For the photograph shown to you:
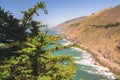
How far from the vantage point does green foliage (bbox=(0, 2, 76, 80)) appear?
11.0 meters

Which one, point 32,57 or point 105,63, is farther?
point 105,63

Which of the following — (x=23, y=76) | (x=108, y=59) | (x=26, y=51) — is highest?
(x=26, y=51)

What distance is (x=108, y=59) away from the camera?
512 feet

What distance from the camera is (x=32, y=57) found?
11.2m

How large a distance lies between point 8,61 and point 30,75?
3.16 feet

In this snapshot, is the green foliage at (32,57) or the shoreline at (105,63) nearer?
the green foliage at (32,57)

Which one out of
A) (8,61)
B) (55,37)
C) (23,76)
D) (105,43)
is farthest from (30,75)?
(105,43)

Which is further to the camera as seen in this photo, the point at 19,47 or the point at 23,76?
the point at 19,47

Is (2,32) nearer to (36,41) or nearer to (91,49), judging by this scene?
(36,41)

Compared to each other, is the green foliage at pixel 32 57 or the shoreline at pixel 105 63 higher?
the green foliage at pixel 32 57

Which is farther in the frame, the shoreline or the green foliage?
the shoreline

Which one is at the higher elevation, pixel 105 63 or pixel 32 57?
pixel 32 57

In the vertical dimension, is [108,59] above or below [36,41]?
below

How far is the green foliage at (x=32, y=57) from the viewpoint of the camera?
1095 cm
